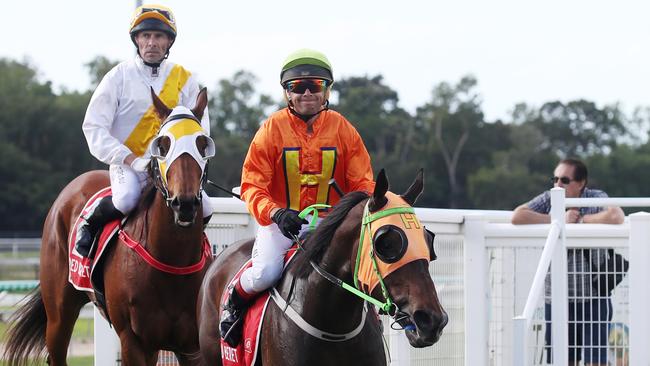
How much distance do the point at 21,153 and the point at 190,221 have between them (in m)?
58.0

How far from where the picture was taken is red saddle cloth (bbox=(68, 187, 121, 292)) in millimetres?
6941

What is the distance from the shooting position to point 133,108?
23.5 ft

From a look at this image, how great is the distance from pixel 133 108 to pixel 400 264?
319cm

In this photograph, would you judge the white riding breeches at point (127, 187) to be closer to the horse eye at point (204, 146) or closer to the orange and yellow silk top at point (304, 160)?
the horse eye at point (204, 146)

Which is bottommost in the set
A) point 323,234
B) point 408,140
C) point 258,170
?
point 323,234

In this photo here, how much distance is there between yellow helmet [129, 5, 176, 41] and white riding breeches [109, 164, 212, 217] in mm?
832

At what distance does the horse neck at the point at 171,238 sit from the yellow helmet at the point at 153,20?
107cm

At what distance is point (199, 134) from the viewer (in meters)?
6.24

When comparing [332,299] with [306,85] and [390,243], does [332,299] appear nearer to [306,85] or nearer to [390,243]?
[390,243]

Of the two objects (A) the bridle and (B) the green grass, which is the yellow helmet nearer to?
(A) the bridle

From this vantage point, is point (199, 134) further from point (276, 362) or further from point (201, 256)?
point (276, 362)

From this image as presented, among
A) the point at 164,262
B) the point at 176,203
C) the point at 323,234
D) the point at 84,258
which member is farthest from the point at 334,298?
the point at 84,258

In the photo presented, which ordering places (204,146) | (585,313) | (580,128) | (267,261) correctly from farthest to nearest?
(580,128) → (585,313) → (204,146) → (267,261)

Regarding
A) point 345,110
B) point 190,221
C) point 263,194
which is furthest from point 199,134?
point 345,110
